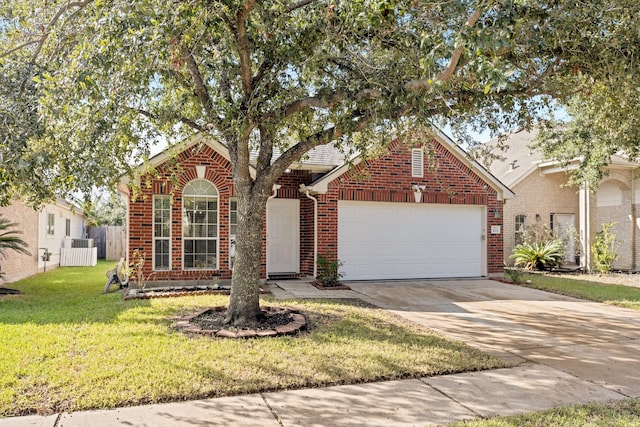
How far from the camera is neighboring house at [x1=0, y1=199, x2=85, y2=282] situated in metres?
13.8

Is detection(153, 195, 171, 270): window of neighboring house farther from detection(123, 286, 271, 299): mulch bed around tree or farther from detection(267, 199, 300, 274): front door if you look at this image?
detection(267, 199, 300, 274): front door

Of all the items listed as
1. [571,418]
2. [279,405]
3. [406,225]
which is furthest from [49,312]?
[406,225]

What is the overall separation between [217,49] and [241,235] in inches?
115

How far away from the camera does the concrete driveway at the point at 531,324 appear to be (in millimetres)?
5859

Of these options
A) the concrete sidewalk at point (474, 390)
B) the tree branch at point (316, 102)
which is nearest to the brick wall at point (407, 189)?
the concrete sidewalk at point (474, 390)

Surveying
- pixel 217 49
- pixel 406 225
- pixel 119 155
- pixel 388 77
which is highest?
pixel 217 49

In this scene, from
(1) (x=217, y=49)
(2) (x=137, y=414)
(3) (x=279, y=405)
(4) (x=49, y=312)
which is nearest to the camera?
(2) (x=137, y=414)

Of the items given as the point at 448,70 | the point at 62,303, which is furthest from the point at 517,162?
the point at 62,303

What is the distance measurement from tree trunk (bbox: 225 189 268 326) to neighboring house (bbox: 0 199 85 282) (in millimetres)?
7112

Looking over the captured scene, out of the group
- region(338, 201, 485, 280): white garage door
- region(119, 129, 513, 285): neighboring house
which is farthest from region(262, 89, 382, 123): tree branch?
region(338, 201, 485, 280): white garage door

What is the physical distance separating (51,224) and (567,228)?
20.8m

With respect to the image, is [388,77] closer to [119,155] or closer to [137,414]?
[119,155]

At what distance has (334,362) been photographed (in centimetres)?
558

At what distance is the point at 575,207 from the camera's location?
19156 mm
